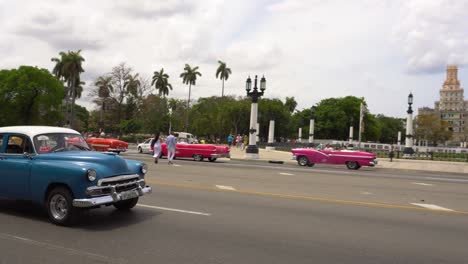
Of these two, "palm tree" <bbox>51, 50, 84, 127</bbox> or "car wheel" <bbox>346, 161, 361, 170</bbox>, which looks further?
"palm tree" <bbox>51, 50, 84, 127</bbox>

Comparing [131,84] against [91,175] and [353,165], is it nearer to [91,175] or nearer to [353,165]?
[353,165]

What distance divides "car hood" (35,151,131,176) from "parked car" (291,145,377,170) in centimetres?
1919

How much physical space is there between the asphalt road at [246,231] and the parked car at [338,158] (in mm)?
13001

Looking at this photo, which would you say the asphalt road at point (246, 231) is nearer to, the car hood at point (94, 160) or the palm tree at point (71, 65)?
the car hood at point (94, 160)

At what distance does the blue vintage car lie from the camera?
693cm

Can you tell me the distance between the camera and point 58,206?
23.8ft

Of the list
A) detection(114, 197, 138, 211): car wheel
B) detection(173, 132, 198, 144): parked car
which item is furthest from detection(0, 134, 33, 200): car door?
detection(173, 132, 198, 144): parked car

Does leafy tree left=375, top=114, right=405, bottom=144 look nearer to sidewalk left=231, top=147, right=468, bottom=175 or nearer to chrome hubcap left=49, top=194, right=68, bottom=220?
sidewalk left=231, top=147, right=468, bottom=175

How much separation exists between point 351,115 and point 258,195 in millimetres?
85765

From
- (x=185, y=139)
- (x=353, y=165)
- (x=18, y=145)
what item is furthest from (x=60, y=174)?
(x=185, y=139)

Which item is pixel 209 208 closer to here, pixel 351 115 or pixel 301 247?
pixel 301 247

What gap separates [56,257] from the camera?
220 inches

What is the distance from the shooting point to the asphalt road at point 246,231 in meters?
5.80

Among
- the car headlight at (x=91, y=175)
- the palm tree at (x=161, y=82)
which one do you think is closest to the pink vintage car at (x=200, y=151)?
the car headlight at (x=91, y=175)
